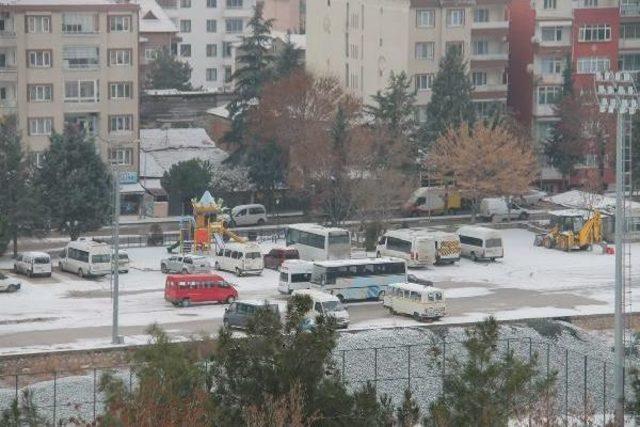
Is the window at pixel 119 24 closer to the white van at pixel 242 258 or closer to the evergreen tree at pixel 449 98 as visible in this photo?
the evergreen tree at pixel 449 98

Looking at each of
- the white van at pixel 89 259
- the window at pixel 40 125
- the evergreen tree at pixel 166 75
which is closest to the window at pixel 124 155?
the window at pixel 40 125

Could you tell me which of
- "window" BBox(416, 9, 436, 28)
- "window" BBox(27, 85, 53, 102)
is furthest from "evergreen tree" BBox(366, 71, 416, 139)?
"window" BBox(27, 85, 53, 102)

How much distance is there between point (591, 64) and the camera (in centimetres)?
6581

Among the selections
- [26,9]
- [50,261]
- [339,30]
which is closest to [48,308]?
[50,261]

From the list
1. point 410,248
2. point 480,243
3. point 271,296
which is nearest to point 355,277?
point 271,296

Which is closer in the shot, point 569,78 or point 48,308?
point 48,308

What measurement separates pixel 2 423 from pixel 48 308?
2006cm

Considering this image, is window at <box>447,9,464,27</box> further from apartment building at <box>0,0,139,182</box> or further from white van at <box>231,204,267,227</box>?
white van at <box>231,204,267,227</box>

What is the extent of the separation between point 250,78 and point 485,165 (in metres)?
9.75

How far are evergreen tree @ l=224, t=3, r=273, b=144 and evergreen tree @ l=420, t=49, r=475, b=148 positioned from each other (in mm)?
6017

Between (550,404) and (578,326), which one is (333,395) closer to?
(550,404)

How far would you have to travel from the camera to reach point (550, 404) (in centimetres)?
2630

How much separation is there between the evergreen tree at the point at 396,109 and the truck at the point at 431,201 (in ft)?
6.60

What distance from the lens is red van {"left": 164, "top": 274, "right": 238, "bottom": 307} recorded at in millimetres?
43031
